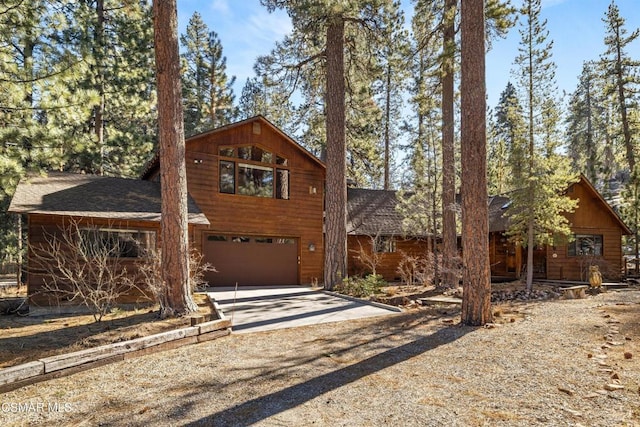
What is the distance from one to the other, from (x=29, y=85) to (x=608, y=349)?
9926mm

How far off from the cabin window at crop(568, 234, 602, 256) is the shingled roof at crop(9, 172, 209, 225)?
55.1 ft

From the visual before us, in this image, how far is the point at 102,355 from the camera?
4848mm

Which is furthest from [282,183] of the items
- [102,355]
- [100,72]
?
[102,355]

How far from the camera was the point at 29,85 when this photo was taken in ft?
21.2

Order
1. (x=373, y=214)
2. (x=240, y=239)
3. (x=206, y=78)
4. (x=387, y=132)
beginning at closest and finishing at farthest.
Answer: (x=240, y=239), (x=373, y=214), (x=206, y=78), (x=387, y=132)

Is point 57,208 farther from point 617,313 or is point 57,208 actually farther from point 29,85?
point 617,313

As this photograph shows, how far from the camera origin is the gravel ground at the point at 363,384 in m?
3.35

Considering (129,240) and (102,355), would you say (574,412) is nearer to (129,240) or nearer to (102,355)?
(102,355)

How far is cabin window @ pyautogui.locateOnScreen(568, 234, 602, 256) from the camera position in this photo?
1802 centimetres

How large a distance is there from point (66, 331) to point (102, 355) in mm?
2069

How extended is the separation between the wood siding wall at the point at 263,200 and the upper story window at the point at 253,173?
20 cm

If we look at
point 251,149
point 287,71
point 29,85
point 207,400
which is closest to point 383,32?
point 287,71

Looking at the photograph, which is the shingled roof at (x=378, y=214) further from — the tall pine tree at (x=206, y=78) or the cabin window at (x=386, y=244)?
the tall pine tree at (x=206, y=78)

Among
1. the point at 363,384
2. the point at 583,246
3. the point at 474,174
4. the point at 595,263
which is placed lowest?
the point at 363,384
